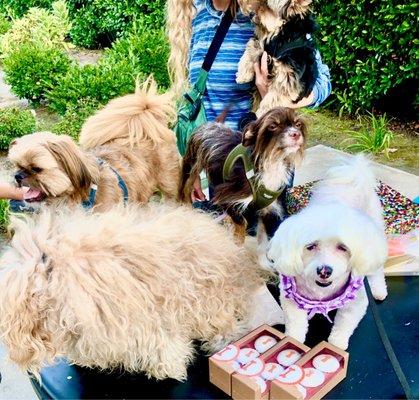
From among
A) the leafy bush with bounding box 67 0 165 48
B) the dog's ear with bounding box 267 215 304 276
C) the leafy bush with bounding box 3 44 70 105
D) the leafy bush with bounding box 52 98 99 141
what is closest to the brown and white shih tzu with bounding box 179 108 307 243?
the dog's ear with bounding box 267 215 304 276

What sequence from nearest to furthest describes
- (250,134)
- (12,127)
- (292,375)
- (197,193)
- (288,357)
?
(292,375) → (288,357) → (250,134) → (197,193) → (12,127)

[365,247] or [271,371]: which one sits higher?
[365,247]

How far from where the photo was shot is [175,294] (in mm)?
1515

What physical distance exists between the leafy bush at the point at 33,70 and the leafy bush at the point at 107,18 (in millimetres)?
1512

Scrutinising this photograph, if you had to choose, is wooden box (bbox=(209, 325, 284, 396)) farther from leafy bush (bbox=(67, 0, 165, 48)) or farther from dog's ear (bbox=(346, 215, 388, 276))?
leafy bush (bbox=(67, 0, 165, 48))

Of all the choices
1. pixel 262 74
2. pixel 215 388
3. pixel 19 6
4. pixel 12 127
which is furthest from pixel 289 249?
pixel 19 6

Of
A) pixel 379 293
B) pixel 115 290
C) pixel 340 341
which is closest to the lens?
pixel 115 290

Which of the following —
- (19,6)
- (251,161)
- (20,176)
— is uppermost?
(19,6)

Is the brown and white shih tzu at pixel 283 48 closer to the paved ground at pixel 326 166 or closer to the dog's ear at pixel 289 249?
the dog's ear at pixel 289 249

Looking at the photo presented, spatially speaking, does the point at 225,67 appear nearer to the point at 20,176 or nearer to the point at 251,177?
the point at 251,177

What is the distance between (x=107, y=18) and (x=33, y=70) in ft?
7.80

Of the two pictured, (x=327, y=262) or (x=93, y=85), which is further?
(x=93, y=85)

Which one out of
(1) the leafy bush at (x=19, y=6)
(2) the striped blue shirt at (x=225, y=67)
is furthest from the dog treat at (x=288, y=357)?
(1) the leafy bush at (x=19, y=6)

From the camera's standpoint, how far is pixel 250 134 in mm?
2107
